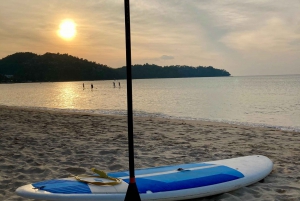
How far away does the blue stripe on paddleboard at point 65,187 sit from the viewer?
2.85 m

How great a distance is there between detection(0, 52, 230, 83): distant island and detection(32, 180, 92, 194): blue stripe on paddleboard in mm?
109022

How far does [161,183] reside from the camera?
3.26m

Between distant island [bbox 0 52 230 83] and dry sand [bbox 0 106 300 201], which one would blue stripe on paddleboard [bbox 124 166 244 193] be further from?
distant island [bbox 0 52 230 83]

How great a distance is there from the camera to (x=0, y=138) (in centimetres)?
663

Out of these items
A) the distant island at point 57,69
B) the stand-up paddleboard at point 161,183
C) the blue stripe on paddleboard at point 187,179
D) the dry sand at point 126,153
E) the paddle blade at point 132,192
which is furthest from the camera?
the distant island at point 57,69

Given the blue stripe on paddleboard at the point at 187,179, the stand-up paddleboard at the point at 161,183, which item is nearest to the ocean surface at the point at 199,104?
the stand-up paddleboard at the point at 161,183

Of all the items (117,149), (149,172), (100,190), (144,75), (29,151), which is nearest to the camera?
(100,190)

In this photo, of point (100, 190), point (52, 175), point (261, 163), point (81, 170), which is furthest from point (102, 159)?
point (261, 163)

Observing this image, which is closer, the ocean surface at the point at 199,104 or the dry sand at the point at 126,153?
the dry sand at the point at 126,153

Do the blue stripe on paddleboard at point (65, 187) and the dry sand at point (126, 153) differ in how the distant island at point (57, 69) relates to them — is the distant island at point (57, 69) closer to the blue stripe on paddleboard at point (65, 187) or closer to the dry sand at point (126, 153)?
the dry sand at point (126, 153)

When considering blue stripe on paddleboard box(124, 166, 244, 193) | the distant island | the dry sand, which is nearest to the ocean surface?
the dry sand

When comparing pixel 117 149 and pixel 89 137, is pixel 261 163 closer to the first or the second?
pixel 117 149

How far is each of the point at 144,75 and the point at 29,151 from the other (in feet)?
424

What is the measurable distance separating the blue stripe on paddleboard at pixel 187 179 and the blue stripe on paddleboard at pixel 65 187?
51 cm
